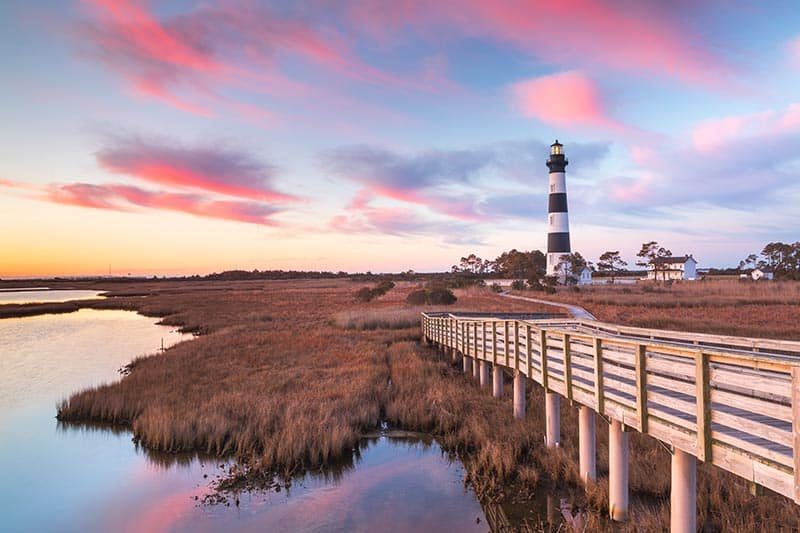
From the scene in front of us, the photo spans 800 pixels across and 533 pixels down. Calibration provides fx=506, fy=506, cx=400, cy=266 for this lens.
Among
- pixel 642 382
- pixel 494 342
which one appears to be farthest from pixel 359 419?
pixel 642 382

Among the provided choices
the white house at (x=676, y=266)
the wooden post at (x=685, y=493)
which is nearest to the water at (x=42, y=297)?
the wooden post at (x=685, y=493)

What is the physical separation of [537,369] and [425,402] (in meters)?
4.82

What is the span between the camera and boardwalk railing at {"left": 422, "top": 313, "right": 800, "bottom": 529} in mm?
5035

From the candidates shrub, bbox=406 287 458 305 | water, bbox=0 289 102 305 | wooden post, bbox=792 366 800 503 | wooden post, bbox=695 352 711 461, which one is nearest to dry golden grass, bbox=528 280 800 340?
shrub, bbox=406 287 458 305

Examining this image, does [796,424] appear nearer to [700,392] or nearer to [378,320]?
[700,392]

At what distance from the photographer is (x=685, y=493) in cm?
682

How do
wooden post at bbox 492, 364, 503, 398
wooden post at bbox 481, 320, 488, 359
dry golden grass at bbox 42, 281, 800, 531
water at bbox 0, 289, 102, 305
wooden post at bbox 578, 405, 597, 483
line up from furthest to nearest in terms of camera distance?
1. water at bbox 0, 289, 102, 305
2. wooden post at bbox 492, 364, 503, 398
3. wooden post at bbox 481, 320, 488, 359
4. wooden post at bbox 578, 405, 597, 483
5. dry golden grass at bbox 42, 281, 800, 531

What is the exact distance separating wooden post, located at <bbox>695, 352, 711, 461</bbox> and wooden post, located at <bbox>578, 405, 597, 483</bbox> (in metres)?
3.58

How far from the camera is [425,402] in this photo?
50.6ft

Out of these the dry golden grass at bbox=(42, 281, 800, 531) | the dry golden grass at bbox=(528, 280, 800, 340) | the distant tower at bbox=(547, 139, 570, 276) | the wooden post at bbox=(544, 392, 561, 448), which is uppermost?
the distant tower at bbox=(547, 139, 570, 276)

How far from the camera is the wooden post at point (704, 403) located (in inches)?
233

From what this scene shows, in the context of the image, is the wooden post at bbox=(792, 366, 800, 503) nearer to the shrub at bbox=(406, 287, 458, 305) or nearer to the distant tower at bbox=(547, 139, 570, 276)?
the shrub at bbox=(406, 287, 458, 305)

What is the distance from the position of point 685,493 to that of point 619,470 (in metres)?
1.52

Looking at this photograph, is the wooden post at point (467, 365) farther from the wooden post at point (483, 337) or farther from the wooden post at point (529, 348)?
the wooden post at point (529, 348)
